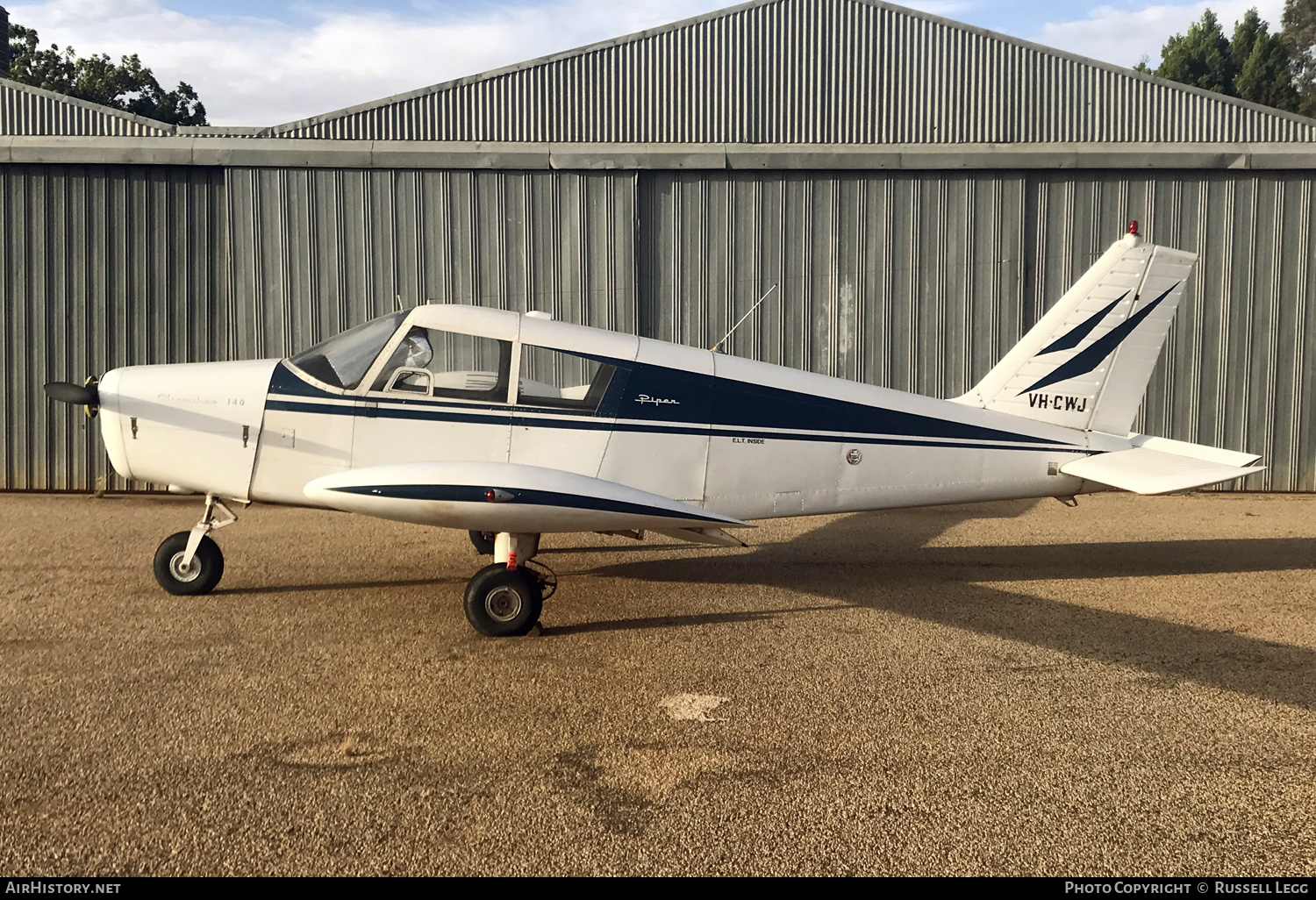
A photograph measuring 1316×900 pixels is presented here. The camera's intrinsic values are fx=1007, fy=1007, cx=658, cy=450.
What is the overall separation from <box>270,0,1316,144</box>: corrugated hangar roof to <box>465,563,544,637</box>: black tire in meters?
8.68

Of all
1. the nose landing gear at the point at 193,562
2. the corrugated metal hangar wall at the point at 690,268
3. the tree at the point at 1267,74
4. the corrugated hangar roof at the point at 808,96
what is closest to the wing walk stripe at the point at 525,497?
the nose landing gear at the point at 193,562

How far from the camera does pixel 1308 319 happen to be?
530 inches

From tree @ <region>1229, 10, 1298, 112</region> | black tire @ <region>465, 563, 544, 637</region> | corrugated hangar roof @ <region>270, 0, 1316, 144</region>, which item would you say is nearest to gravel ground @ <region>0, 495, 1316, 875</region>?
black tire @ <region>465, 563, 544, 637</region>

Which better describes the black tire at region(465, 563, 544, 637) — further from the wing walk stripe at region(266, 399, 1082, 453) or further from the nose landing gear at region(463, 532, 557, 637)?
the wing walk stripe at region(266, 399, 1082, 453)

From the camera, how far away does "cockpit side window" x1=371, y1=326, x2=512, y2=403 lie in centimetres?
679

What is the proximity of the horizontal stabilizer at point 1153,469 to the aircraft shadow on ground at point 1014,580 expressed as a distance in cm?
95

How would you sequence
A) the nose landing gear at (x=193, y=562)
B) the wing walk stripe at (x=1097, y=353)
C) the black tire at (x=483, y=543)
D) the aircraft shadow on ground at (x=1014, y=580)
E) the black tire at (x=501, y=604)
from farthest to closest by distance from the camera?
the black tire at (x=483, y=543) < the wing walk stripe at (x=1097, y=353) < the nose landing gear at (x=193, y=562) < the black tire at (x=501, y=604) < the aircraft shadow on ground at (x=1014, y=580)

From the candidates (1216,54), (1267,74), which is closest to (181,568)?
(1267,74)

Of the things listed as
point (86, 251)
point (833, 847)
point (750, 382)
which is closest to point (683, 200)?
point (750, 382)

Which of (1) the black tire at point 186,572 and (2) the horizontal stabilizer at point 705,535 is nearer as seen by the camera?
(2) the horizontal stabilizer at point 705,535

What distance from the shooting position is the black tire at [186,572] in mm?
7230

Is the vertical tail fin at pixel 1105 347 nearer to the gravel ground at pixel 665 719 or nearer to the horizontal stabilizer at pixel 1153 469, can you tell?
the horizontal stabilizer at pixel 1153 469

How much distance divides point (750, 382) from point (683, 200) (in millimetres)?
6831
